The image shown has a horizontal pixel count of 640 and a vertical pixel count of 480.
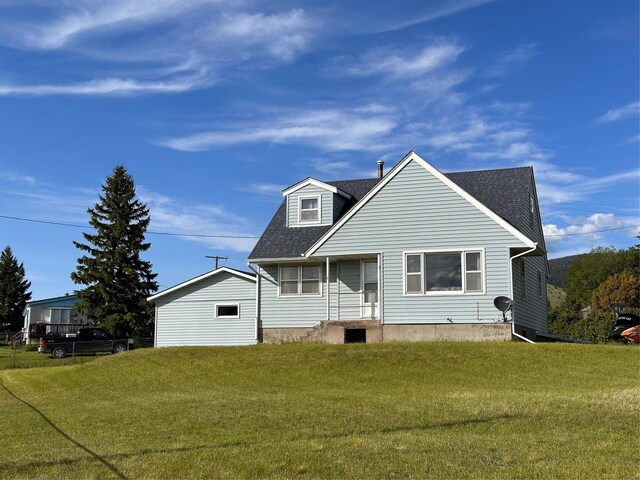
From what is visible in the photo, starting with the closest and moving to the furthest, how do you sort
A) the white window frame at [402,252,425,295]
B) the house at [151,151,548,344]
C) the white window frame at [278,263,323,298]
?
the house at [151,151,548,344], the white window frame at [402,252,425,295], the white window frame at [278,263,323,298]

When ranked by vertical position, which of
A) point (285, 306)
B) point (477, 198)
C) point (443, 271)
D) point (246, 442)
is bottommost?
point (246, 442)

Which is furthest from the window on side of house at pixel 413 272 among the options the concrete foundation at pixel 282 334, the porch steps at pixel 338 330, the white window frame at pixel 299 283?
the concrete foundation at pixel 282 334

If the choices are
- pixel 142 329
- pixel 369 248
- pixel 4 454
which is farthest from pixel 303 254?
pixel 142 329

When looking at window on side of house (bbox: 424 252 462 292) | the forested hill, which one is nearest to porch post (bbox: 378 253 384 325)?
window on side of house (bbox: 424 252 462 292)

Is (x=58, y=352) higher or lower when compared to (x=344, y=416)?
lower

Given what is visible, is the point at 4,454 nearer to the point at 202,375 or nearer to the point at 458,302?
the point at 202,375

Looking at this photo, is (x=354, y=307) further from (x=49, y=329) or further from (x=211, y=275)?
(x=49, y=329)

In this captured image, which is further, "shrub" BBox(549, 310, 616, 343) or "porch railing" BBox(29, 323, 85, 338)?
"porch railing" BBox(29, 323, 85, 338)

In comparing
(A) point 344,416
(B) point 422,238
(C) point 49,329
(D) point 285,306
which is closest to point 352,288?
(D) point 285,306

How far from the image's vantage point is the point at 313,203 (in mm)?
27375

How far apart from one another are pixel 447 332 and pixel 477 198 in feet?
17.1

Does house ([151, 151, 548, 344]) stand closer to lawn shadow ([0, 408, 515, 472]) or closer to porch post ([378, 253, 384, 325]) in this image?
porch post ([378, 253, 384, 325])

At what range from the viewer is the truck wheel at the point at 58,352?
35.8 metres

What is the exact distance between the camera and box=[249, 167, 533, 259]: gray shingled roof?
2392 cm
